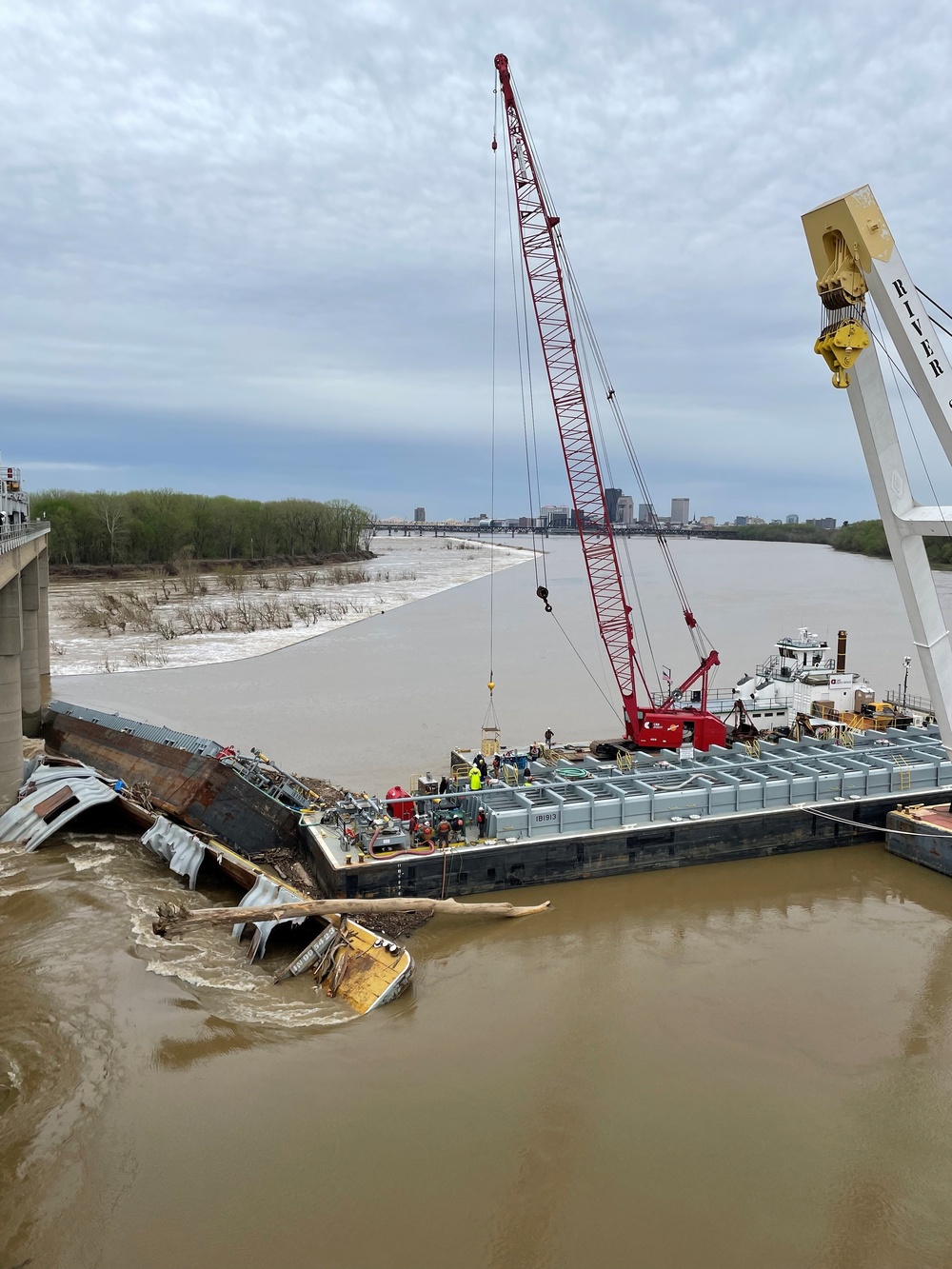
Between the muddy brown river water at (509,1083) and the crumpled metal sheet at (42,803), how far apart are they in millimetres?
548

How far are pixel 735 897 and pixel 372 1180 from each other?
37.2 feet

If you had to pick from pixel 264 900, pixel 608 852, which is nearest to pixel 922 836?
pixel 608 852

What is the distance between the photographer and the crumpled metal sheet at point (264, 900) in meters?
14.8

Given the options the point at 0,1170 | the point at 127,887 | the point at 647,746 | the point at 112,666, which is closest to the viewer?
the point at 0,1170


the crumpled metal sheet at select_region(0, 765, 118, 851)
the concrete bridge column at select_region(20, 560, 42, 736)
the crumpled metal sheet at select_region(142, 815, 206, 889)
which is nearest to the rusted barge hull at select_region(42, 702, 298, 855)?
the crumpled metal sheet at select_region(142, 815, 206, 889)

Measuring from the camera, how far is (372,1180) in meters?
9.97

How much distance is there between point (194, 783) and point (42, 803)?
3.98 metres

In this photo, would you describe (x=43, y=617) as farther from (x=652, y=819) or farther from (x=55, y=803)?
(x=652, y=819)

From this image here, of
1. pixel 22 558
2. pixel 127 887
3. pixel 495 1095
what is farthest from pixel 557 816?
Result: pixel 22 558

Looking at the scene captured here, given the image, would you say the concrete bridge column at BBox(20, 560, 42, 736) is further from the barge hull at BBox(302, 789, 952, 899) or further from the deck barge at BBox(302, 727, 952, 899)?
the barge hull at BBox(302, 789, 952, 899)

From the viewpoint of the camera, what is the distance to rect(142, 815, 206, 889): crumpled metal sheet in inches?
708

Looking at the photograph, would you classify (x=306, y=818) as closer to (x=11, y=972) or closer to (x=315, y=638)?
(x=11, y=972)

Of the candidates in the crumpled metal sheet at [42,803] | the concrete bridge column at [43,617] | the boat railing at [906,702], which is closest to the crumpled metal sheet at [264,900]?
the crumpled metal sheet at [42,803]

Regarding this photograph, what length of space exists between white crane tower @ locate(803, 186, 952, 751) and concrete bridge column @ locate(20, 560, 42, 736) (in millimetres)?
27874
